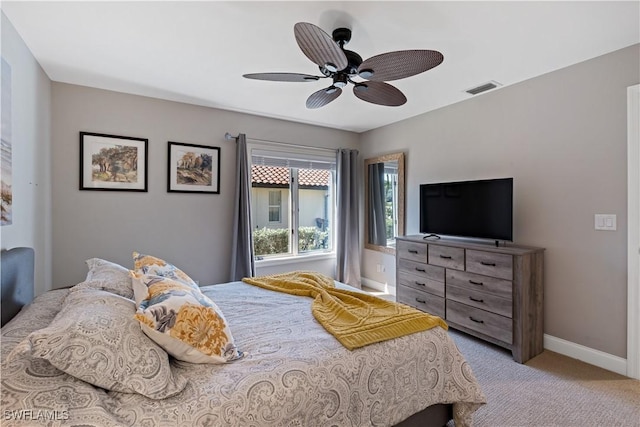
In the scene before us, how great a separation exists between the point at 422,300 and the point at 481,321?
0.67 metres

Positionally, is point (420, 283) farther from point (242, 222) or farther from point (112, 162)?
point (112, 162)

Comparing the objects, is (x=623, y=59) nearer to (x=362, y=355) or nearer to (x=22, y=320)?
(x=362, y=355)

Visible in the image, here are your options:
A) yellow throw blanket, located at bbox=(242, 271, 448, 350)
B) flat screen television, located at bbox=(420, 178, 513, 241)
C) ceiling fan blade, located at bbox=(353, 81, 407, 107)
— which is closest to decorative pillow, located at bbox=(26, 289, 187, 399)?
yellow throw blanket, located at bbox=(242, 271, 448, 350)

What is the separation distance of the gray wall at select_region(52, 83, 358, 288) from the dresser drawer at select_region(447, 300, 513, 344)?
2.65m

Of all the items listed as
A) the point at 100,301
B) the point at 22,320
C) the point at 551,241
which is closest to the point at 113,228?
the point at 22,320

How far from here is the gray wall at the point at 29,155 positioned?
6.58 feet

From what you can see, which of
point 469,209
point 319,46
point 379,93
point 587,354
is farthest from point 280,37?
point 587,354

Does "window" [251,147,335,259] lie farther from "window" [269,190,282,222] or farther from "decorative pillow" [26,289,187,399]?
"decorative pillow" [26,289,187,399]

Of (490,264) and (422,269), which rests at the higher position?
(490,264)

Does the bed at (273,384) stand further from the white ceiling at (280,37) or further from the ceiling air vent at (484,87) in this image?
the ceiling air vent at (484,87)

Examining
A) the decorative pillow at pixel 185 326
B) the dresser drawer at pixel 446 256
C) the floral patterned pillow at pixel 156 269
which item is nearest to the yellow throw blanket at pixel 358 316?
the decorative pillow at pixel 185 326

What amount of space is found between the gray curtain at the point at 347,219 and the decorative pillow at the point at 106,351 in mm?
3624

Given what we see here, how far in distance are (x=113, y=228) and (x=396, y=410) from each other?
319 cm

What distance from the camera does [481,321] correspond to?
285 cm
